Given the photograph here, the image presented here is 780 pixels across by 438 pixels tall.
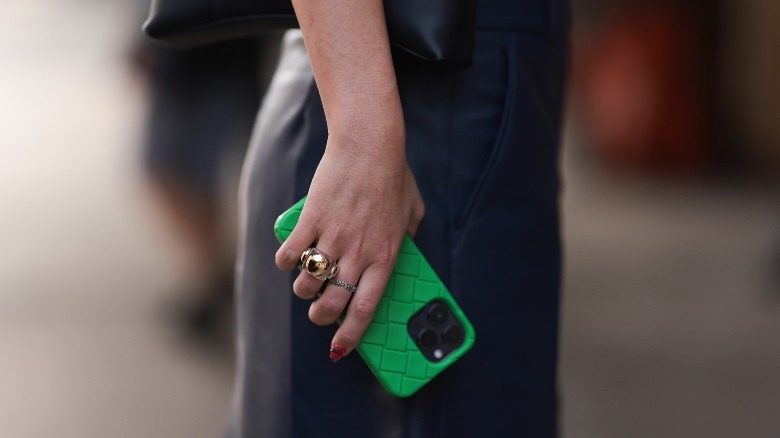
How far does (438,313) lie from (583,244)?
167 inches

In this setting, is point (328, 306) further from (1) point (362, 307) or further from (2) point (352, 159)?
(2) point (352, 159)

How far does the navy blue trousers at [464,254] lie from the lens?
0.97 m

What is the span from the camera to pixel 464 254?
960 millimetres

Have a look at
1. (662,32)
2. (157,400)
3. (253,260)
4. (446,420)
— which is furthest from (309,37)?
(662,32)

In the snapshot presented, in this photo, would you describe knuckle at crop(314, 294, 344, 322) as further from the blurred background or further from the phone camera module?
the blurred background

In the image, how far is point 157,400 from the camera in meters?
2.89

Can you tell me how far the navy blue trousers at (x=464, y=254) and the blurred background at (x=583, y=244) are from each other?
948mm

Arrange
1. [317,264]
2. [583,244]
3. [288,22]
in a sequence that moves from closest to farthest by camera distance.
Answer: [317,264] < [288,22] < [583,244]

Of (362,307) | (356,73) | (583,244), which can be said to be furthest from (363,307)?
(583,244)

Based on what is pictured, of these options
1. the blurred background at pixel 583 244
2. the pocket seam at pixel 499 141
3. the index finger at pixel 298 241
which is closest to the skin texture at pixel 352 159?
the index finger at pixel 298 241

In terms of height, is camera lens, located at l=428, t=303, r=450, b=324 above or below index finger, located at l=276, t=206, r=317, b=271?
below

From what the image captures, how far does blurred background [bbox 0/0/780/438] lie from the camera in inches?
114

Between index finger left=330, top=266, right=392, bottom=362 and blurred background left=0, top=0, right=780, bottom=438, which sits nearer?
index finger left=330, top=266, right=392, bottom=362

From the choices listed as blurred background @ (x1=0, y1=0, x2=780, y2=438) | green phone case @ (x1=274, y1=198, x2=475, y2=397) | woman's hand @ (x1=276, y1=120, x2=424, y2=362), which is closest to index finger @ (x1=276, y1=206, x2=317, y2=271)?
woman's hand @ (x1=276, y1=120, x2=424, y2=362)
